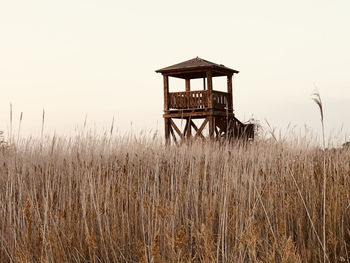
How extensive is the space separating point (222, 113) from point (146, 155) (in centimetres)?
1119

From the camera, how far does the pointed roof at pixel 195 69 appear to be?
18.0m

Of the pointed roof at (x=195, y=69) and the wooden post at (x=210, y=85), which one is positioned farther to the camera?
the pointed roof at (x=195, y=69)

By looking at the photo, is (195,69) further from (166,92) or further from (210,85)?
(166,92)

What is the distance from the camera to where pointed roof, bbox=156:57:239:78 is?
59.1ft

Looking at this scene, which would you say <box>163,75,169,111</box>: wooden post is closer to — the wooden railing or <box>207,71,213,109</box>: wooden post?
the wooden railing

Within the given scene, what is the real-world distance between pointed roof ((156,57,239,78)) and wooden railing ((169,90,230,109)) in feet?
3.02

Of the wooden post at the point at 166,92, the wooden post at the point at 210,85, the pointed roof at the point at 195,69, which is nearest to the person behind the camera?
the wooden post at the point at 210,85

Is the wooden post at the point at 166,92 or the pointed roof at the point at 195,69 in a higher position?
the pointed roof at the point at 195,69

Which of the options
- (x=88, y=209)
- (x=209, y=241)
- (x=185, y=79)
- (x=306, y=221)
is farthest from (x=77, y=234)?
(x=185, y=79)

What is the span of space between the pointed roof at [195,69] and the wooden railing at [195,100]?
0.92 metres

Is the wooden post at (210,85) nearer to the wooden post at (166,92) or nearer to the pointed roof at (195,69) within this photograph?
the pointed roof at (195,69)

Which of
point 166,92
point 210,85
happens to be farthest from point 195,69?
point 166,92

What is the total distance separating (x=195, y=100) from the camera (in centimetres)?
1794

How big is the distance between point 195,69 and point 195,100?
1286 mm
